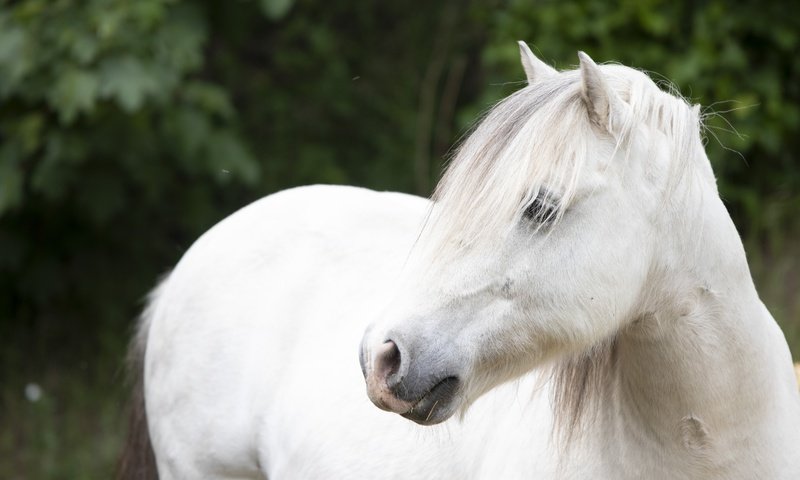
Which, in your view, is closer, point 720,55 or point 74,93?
point 74,93

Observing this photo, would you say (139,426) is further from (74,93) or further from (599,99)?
(599,99)

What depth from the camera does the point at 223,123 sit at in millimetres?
5156

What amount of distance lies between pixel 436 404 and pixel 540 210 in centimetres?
38

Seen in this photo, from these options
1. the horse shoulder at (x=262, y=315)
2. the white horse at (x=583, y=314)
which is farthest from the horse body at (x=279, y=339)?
the white horse at (x=583, y=314)

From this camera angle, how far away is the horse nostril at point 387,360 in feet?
5.42

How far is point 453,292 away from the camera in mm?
1675

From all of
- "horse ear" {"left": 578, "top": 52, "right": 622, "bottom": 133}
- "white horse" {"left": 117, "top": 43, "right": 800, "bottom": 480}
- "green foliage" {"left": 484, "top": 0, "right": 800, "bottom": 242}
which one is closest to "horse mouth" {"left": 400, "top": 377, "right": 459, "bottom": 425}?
"white horse" {"left": 117, "top": 43, "right": 800, "bottom": 480}

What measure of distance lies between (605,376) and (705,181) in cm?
42

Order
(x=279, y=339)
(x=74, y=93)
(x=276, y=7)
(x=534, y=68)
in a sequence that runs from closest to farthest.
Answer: (x=534, y=68) → (x=279, y=339) → (x=74, y=93) → (x=276, y=7)

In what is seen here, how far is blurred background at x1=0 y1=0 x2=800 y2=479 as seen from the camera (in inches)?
168

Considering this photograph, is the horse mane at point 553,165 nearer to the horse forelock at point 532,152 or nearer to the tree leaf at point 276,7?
the horse forelock at point 532,152

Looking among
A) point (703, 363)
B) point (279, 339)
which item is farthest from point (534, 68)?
point (279, 339)

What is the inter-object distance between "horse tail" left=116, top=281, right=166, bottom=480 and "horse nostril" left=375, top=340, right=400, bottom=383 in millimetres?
1594

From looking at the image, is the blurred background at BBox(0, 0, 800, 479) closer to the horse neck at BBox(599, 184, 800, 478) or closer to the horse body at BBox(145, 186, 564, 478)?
the horse body at BBox(145, 186, 564, 478)
